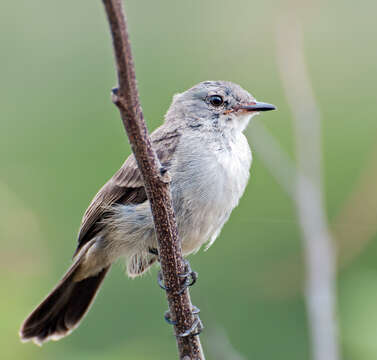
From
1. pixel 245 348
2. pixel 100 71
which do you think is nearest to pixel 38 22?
pixel 100 71

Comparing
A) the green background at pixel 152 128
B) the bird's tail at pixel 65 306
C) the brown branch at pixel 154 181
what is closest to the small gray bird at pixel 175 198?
the bird's tail at pixel 65 306

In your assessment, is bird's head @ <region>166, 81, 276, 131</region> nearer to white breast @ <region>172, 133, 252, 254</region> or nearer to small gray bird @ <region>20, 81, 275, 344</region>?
small gray bird @ <region>20, 81, 275, 344</region>

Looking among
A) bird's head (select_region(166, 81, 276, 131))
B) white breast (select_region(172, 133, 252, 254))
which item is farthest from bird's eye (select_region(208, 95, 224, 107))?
white breast (select_region(172, 133, 252, 254))

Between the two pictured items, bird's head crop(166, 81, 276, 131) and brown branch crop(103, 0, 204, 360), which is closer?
brown branch crop(103, 0, 204, 360)

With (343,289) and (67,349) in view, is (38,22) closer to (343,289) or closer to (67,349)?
(67,349)

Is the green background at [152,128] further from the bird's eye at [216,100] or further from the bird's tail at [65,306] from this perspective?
the bird's eye at [216,100]

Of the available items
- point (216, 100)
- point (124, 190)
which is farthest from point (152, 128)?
point (124, 190)

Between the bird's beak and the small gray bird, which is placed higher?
the bird's beak

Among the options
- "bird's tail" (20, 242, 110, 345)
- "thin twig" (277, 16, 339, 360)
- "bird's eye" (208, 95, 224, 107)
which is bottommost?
"bird's tail" (20, 242, 110, 345)

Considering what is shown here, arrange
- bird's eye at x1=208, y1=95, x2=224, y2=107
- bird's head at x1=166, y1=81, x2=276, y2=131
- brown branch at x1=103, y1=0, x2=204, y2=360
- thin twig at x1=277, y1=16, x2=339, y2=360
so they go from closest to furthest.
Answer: brown branch at x1=103, y1=0, x2=204, y2=360, thin twig at x1=277, y1=16, x2=339, y2=360, bird's head at x1=166, y1=81, x2=276, y2=131, bird's eye at x1=208, y1=95, x2=224, y2=107
